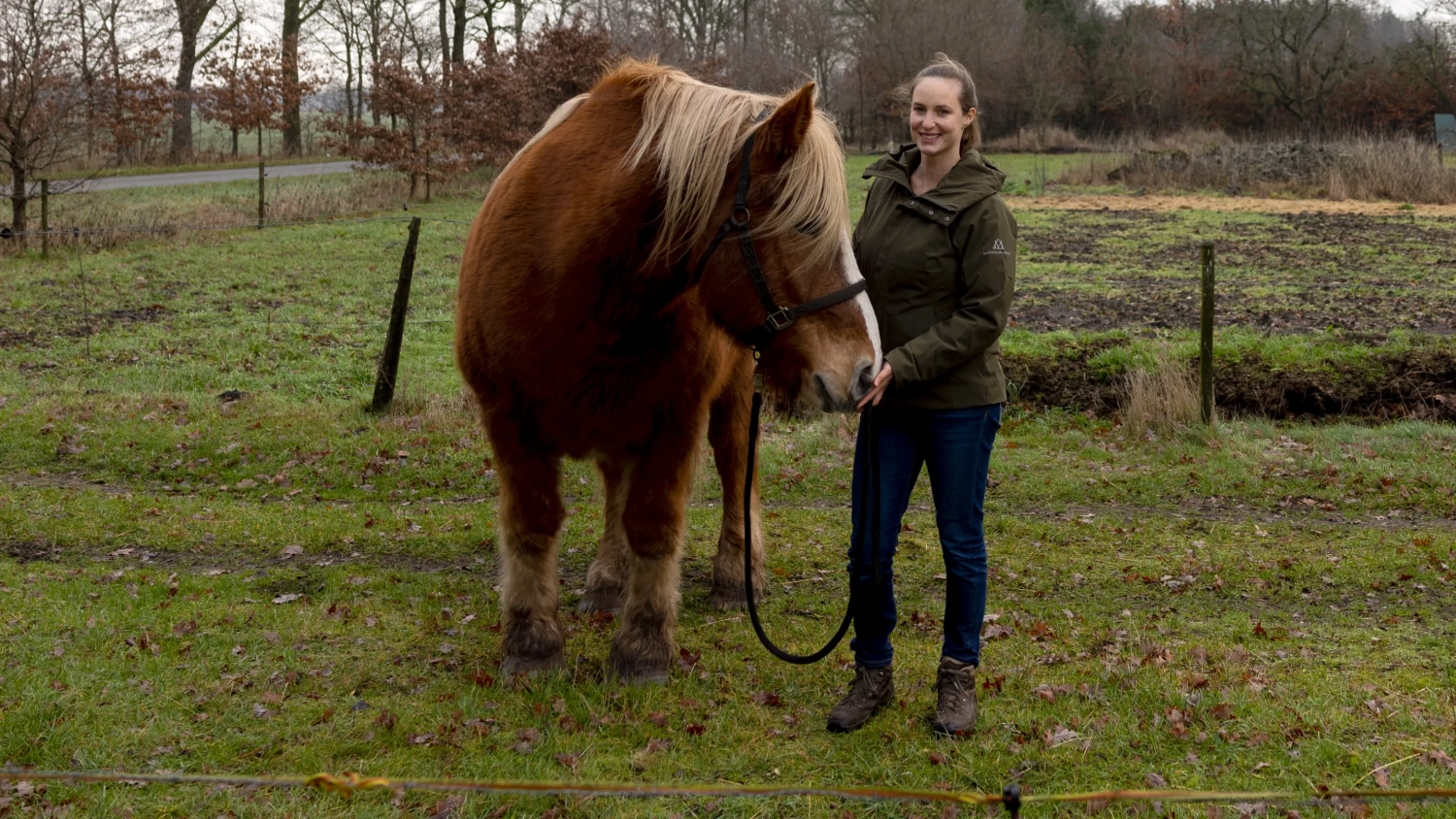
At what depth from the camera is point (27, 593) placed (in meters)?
5.32

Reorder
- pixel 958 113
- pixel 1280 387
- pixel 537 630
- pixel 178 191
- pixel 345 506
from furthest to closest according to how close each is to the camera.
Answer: pixel 178 191 < pixel 1280 387 < pixel 345 506 < pixel 537 630 < pixel 958 113

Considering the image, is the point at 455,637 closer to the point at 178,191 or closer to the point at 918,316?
the point at 918,316

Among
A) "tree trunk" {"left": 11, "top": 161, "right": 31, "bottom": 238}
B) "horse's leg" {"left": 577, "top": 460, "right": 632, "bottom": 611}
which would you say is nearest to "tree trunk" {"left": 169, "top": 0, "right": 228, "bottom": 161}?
"tree trunk" {"left": 11, "top": 161, "right": 31, "bottom": 238}

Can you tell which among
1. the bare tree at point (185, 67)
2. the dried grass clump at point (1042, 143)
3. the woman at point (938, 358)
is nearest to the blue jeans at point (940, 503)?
the woman at point (938, 358)

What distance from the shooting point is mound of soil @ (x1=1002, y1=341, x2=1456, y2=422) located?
9539 millimetres

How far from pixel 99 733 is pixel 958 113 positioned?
3.71 m

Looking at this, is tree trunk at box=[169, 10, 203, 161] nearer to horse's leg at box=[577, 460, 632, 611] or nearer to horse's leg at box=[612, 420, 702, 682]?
horse's leg at box=[577, 460, 632, 611]

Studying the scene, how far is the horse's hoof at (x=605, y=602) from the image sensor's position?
5.53m

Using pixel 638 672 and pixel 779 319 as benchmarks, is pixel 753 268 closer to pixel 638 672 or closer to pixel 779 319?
pixel 779 319

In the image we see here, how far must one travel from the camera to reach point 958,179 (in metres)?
3.61

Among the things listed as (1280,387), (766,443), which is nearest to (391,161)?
(766,443)

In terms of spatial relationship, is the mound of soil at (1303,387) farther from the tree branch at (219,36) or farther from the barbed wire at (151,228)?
the tree branch at (219,36)

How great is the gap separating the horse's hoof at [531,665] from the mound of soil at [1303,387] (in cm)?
626

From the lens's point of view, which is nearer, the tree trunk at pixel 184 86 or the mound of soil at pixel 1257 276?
the mound of soil at pixel 1257 276
